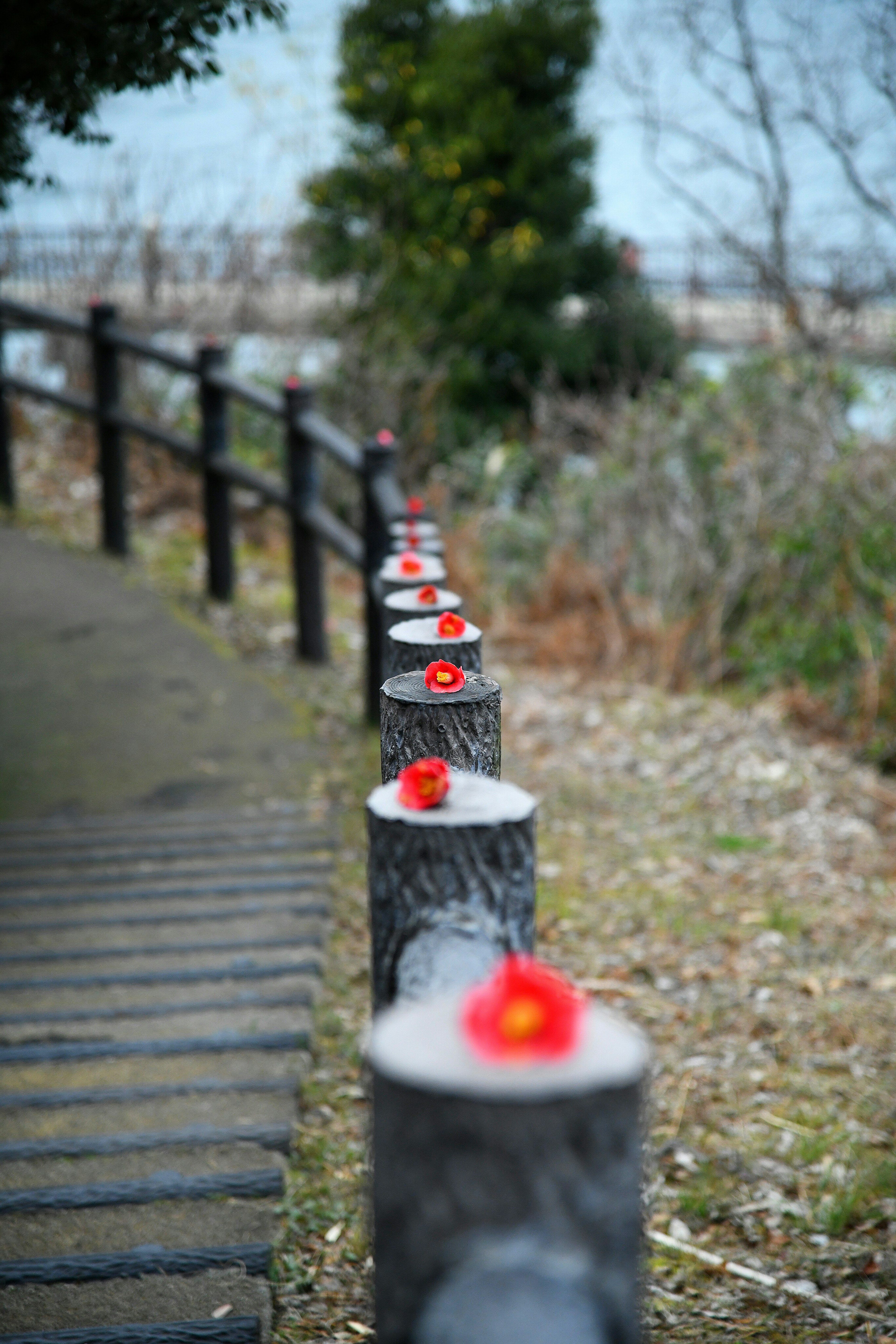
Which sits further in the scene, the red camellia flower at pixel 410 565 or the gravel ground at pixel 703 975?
the red camellia flower at pixel 410 565

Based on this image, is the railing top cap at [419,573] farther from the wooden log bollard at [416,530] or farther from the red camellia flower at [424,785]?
the red camellia flower at [424,785]

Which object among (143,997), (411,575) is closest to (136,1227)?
(143,997)

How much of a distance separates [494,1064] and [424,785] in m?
0.44

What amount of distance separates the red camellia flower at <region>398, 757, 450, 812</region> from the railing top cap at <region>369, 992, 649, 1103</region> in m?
0.35

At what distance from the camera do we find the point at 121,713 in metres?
5.09

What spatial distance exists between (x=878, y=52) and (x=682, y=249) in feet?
33.0

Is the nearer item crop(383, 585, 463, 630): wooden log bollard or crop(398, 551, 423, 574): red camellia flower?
crop(383, 585, 463, 630): wooden log bollard

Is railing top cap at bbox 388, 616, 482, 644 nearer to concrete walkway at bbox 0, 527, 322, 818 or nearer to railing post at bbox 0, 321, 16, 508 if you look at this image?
concrete walkway at bbox 0, 527, 322, 818

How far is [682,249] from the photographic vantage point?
55.2 feet

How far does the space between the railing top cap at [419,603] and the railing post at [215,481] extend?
11.1 feet

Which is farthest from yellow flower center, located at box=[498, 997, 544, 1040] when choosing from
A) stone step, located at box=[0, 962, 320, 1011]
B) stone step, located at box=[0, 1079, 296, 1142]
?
stone step, located at box=[0, 962, 320, 1011]

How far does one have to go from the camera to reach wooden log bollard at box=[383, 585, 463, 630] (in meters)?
2.82

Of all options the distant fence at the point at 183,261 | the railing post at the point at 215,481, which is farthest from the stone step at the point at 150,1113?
the distant fence at the point at 183,261

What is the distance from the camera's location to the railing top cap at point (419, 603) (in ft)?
9.24
